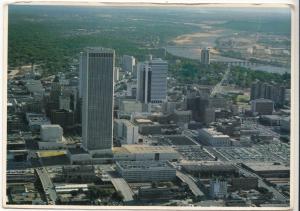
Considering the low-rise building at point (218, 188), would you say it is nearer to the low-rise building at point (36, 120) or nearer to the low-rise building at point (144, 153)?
the low-rise building at point (144, 153)

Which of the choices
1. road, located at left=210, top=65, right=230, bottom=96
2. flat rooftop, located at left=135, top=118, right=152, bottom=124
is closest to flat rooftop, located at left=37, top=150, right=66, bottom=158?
flat rooftop, located at left=135, top=118, right=152, bottom=124

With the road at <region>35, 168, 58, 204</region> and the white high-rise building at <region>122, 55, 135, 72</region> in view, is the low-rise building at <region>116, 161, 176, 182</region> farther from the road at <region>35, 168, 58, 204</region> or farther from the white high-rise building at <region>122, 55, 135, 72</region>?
the white high-rise building at <region>122, 55, 135, 72</region>

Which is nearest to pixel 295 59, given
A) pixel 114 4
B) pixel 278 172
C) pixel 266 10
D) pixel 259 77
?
pixel 266 10

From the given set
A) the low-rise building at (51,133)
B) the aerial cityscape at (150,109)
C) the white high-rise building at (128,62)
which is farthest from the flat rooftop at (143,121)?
the low-rise building at (51,133)

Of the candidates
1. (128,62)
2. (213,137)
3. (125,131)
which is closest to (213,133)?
(213,137)

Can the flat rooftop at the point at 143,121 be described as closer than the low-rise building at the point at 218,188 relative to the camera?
No

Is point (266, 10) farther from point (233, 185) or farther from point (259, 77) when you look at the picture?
point (233, 185)

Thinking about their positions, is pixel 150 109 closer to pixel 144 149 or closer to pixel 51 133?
pixel 144 149
